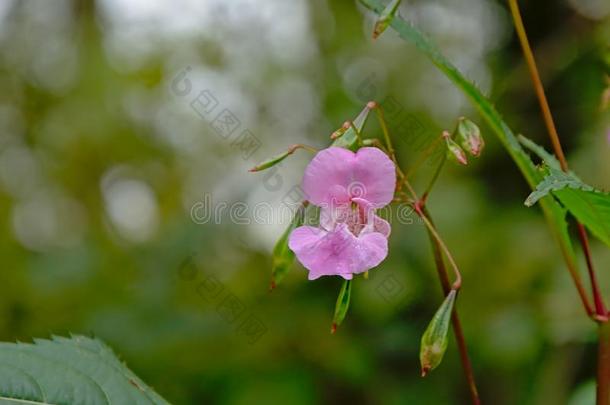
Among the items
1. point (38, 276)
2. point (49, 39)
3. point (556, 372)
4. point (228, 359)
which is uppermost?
point (49, 39)

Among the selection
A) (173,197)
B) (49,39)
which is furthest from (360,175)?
(49,39)

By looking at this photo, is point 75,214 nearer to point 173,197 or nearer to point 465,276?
point 173,197

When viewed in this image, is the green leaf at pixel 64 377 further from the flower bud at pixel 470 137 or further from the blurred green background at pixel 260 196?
the blurred green background at pixel 260 196

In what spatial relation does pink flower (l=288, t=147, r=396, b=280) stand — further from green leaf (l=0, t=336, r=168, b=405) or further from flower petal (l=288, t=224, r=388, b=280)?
green leaf (l=0, t=336, r=168, b=405)

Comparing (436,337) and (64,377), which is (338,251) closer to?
(436,337)

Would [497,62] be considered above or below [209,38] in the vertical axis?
below

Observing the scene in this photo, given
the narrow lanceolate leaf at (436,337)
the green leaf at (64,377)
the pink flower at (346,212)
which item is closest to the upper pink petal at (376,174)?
the pink flower at (346,212)
